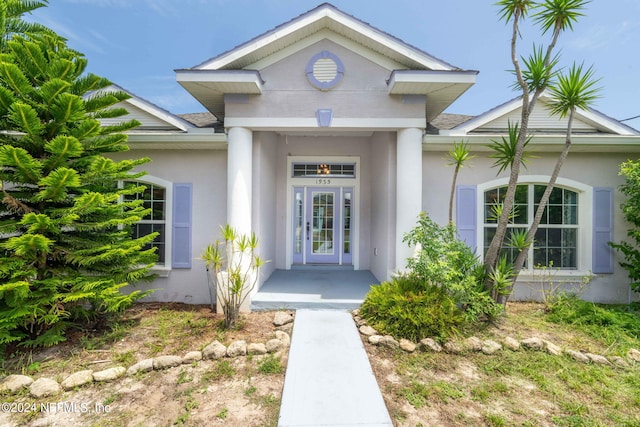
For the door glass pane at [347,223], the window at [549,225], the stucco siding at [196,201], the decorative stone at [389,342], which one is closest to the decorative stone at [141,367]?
the stucco siding at [196,201]

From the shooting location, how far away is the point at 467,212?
5613mm

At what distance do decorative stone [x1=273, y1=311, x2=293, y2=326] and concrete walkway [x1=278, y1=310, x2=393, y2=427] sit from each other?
0.21 meters

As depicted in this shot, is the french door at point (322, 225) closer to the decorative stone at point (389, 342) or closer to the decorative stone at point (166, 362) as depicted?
the decorative stone at point (389, 342)

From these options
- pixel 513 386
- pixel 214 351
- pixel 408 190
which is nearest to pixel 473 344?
pixel 513 386

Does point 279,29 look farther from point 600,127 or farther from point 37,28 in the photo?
point 600,127

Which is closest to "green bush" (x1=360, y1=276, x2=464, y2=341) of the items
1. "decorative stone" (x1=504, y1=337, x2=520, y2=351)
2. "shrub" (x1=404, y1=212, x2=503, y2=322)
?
"shrub" (x1=404, y1=212, x2=503, y2=322)

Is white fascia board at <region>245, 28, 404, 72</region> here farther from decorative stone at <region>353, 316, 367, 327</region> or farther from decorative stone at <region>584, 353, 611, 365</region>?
decorative stone at <region>584, 353, 611, 365</region>

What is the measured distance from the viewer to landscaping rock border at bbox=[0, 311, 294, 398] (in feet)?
9.96

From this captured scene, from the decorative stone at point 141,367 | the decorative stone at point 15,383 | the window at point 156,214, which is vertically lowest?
the decorative stone at point 15,383

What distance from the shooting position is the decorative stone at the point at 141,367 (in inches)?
131

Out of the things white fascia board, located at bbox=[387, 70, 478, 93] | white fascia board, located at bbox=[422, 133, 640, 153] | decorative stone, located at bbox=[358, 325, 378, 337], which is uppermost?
white fascia board, located at bbox=[387, 70, 478, 93]

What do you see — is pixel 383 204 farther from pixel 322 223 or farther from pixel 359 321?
pixel 359 321

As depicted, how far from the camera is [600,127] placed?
615 centimetres

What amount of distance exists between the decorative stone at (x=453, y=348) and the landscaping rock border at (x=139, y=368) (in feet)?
7.02
